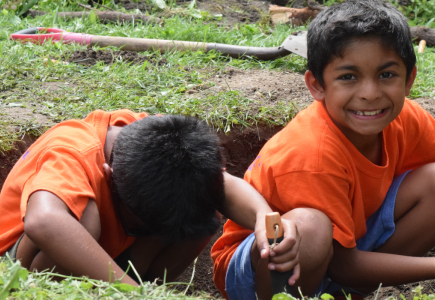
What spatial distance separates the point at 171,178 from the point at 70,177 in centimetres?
35

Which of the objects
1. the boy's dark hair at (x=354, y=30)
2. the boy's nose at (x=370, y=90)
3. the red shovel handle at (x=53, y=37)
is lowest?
the red shovel handle at (x=53, y=37)

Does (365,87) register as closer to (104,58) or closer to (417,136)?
(417,136)

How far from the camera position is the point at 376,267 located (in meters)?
2.01

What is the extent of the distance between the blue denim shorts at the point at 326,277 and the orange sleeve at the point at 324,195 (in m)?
0.23

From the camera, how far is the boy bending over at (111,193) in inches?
66.1

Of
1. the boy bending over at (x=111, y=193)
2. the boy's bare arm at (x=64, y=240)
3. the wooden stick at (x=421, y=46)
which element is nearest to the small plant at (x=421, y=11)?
the wooden stick at (x=421, y=46)

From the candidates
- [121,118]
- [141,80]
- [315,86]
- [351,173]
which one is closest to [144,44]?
[141,80]

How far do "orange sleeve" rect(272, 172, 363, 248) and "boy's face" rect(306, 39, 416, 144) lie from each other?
0.90 ft

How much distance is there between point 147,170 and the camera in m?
1.83

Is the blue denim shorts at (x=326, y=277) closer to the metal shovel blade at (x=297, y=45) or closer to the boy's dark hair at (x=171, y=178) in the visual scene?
the boy's dark hair at (x=171, y=178)

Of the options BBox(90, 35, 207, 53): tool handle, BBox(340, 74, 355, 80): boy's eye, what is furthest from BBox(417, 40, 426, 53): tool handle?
BBox(340, 74, 355, 80): boy's eye

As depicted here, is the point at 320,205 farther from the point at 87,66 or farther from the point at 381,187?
the point at 87,66

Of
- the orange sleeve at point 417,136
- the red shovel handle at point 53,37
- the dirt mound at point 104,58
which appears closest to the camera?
the orange sleeve at point 417,136

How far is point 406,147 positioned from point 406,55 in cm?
45
